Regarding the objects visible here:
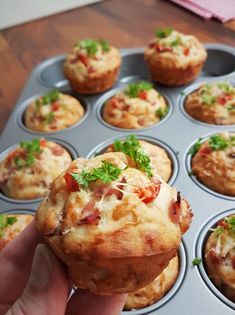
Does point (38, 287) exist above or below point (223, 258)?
above

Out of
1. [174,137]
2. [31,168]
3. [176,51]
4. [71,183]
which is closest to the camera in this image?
[71,183]

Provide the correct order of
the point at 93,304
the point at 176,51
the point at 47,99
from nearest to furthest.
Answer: the point at 93,304 < the point at 47,99 < the point at 176,51

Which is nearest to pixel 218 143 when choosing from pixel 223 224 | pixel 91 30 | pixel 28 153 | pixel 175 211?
pixel 223 224

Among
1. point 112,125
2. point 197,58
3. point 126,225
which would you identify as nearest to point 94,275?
point 126,225

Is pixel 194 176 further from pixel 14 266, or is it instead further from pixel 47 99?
pixel 47 99

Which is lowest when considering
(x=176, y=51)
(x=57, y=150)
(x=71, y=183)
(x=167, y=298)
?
(x=167, y=298)

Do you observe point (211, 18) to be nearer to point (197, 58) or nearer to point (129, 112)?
point (197, 58)

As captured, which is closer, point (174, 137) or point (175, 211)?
point (175, 211)

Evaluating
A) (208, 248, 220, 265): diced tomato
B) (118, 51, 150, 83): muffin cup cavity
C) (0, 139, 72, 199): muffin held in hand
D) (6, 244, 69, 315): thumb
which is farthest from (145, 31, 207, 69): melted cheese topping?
(6, 244, 69, 315): thumb

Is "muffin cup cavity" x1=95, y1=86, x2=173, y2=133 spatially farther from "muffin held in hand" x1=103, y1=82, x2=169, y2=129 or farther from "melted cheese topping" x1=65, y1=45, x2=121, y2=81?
"melted cheese topping" x1=65, y1=45, x2=121, y2=81
